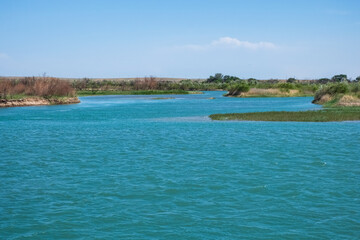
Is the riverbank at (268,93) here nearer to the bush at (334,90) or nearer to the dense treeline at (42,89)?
the bush at (334,90)

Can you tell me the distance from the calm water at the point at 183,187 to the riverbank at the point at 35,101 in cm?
5421

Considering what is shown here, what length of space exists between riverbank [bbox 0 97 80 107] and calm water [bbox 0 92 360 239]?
54211 millimetres

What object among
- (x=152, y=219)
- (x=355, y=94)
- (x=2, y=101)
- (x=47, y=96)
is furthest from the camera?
(x=47, y=96)

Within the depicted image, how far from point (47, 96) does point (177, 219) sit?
8332 cm

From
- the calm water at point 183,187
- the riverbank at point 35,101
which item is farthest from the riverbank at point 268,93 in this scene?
the calm water at point 183,187

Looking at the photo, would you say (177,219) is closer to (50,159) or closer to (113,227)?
(113,227)

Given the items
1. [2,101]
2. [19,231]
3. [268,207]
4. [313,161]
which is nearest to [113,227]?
[19,231]

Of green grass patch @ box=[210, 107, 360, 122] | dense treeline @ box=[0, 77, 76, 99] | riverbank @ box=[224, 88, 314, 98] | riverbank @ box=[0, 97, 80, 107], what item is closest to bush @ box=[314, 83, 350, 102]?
green grass patch @ box=[210, 107, 360, 122]

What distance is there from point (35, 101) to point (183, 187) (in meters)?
77.2

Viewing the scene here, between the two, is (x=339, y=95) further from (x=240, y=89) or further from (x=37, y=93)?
(x=37, y=93)

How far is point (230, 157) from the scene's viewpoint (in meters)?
24.6

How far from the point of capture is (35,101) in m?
88.1

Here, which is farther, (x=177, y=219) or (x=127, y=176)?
(x=127, y=176)

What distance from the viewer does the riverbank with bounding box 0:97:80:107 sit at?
83.2 meters
